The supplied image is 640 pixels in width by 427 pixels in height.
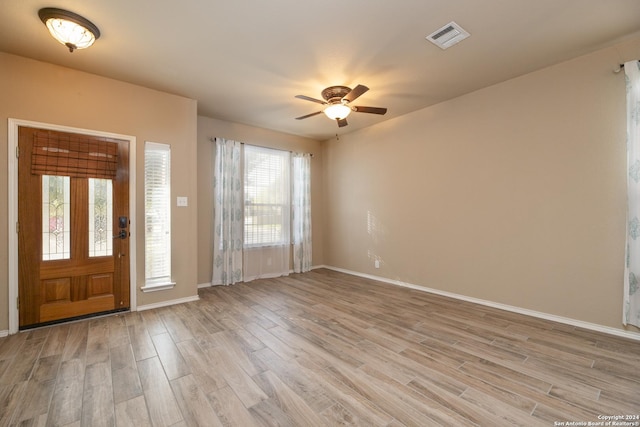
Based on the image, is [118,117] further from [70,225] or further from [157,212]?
[70,225]

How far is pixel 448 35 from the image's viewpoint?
255 centimetres

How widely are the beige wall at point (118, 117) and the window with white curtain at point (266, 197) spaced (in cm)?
124

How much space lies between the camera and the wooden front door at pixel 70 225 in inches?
114

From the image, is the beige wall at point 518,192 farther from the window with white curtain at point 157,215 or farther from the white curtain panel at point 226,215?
the window with white curtain at point 157,215

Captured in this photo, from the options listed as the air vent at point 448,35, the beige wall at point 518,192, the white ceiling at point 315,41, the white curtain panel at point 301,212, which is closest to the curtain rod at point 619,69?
the beige wall at point 518,192

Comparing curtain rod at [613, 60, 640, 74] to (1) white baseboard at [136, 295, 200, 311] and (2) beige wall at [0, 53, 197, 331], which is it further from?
(1) white baseboard at [136, 295, 200, 311]

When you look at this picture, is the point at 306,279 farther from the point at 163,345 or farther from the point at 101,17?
the point at 101,17

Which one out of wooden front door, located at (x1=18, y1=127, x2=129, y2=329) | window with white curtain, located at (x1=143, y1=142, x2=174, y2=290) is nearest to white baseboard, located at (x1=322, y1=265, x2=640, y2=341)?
window with white curtain, located at (x1=143, y1=142, x2=174, y2=290)

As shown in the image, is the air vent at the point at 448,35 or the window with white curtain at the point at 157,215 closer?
the air vent at the point at 448,35

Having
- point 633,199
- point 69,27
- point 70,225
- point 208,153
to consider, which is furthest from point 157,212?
point 633,199

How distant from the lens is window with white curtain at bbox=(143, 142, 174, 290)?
363 cm

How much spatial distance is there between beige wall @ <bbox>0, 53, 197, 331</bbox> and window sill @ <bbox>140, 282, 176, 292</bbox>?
0.06 meters

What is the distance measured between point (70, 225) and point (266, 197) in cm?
294

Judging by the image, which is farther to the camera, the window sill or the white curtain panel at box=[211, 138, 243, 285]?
the white curtain panel at box=[211, 138, 243, 285]
